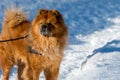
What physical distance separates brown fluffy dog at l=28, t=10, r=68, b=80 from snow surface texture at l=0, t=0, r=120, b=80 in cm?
81

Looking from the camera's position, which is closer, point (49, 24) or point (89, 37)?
point (49, 24)

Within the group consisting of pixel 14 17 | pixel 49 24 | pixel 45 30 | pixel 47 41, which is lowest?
pixel 47 41

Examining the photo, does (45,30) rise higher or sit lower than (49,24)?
lower

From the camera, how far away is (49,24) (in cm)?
798

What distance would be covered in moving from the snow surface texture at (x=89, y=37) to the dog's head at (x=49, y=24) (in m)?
1.15

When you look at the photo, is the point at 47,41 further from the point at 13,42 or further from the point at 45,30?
the point at 13,42

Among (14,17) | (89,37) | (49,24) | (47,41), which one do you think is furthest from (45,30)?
(89,37)

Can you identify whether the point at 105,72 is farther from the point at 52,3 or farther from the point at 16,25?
the point at 52,3

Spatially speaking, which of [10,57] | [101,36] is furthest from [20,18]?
[101,36]

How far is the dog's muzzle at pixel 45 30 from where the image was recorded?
7895mm

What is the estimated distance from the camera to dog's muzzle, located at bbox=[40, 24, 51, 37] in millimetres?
7895

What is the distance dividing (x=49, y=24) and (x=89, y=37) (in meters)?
5.96

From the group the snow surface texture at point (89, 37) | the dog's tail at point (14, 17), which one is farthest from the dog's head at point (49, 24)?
the dog's tail at point (14, 17)

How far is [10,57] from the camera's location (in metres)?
9.55
